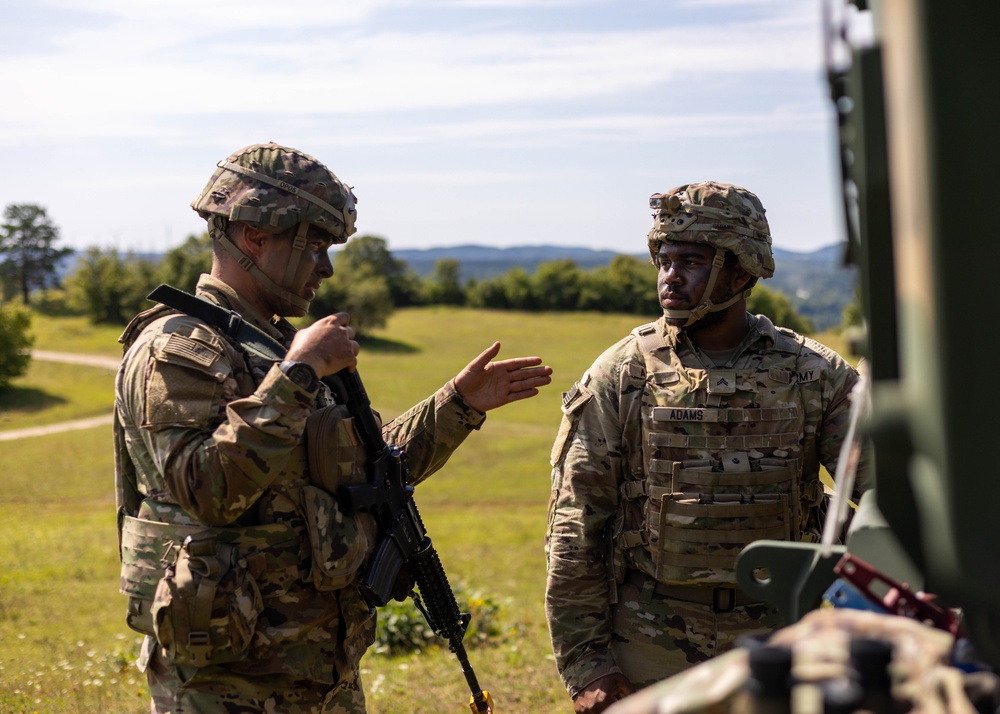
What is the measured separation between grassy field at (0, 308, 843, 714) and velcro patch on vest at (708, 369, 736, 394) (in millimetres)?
3394

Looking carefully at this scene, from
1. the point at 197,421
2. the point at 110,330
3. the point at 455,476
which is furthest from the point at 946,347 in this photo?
the point at 110,330

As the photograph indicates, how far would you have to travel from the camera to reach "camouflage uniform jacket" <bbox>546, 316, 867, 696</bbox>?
4.22m

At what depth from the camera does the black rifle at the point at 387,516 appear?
3.89 metres

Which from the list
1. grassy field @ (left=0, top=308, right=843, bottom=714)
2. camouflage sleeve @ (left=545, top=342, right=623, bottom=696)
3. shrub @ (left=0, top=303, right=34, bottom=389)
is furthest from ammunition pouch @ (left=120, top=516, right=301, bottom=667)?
shrub @ (left=0, top=303, right=34, bottom=389)

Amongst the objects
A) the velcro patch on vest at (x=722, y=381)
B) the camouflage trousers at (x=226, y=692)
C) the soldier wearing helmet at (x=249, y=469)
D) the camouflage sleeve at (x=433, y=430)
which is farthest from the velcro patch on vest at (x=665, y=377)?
the camouflage trousers at (x=226, y=692)

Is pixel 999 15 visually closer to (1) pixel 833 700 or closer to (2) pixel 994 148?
(2) pixel 994 148

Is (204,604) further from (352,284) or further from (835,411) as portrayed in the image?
(352,284)

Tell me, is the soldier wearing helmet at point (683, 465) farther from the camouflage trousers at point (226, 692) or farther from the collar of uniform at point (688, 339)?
the camouflage trousers at point (226, 692)

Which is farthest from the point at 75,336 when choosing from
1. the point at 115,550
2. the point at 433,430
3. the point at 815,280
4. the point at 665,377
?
the point at 815,280

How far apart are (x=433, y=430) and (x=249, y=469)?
3.83 ft

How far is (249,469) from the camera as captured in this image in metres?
3.42

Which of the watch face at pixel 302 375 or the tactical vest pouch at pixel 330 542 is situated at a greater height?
the watch face at pixel 302 375

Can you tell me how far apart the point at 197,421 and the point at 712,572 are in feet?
6.42

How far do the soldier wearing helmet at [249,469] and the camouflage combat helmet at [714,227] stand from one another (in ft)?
4.14
